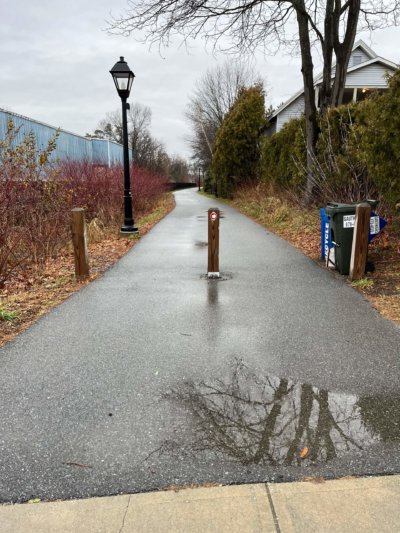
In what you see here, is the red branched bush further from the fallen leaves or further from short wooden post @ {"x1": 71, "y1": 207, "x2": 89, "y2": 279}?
the fallen leaves

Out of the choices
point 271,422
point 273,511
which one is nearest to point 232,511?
point 273,511

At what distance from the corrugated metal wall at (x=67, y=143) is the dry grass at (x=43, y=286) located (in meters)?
2.68

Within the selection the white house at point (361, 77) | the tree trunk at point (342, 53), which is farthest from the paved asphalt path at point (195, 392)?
the white house at point (361, 77)

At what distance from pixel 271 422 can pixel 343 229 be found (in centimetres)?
433

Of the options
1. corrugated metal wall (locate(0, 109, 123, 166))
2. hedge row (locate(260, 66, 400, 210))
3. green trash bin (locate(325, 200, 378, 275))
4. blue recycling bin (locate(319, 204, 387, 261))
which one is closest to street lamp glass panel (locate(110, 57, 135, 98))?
corrugated metal wall (locate(0, 109, 123, 166))

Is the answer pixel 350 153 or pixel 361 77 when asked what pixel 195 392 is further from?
pixel 361 77

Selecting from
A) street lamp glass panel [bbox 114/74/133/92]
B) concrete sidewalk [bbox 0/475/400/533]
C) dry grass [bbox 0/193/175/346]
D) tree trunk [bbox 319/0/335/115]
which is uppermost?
tree trunk [bbox 319/0/335/115]

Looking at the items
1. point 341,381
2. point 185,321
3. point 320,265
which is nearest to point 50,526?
point 341,381

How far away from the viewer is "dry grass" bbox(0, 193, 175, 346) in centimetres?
471

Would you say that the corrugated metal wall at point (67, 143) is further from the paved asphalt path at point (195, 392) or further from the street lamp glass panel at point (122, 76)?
the paved asphalt path at point (195, 392)

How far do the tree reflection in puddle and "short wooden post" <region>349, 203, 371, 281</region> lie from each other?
3.38 meters

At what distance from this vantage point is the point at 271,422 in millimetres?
2693

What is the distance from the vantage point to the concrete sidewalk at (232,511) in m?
1.93

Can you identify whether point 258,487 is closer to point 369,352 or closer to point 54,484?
point 54,484
